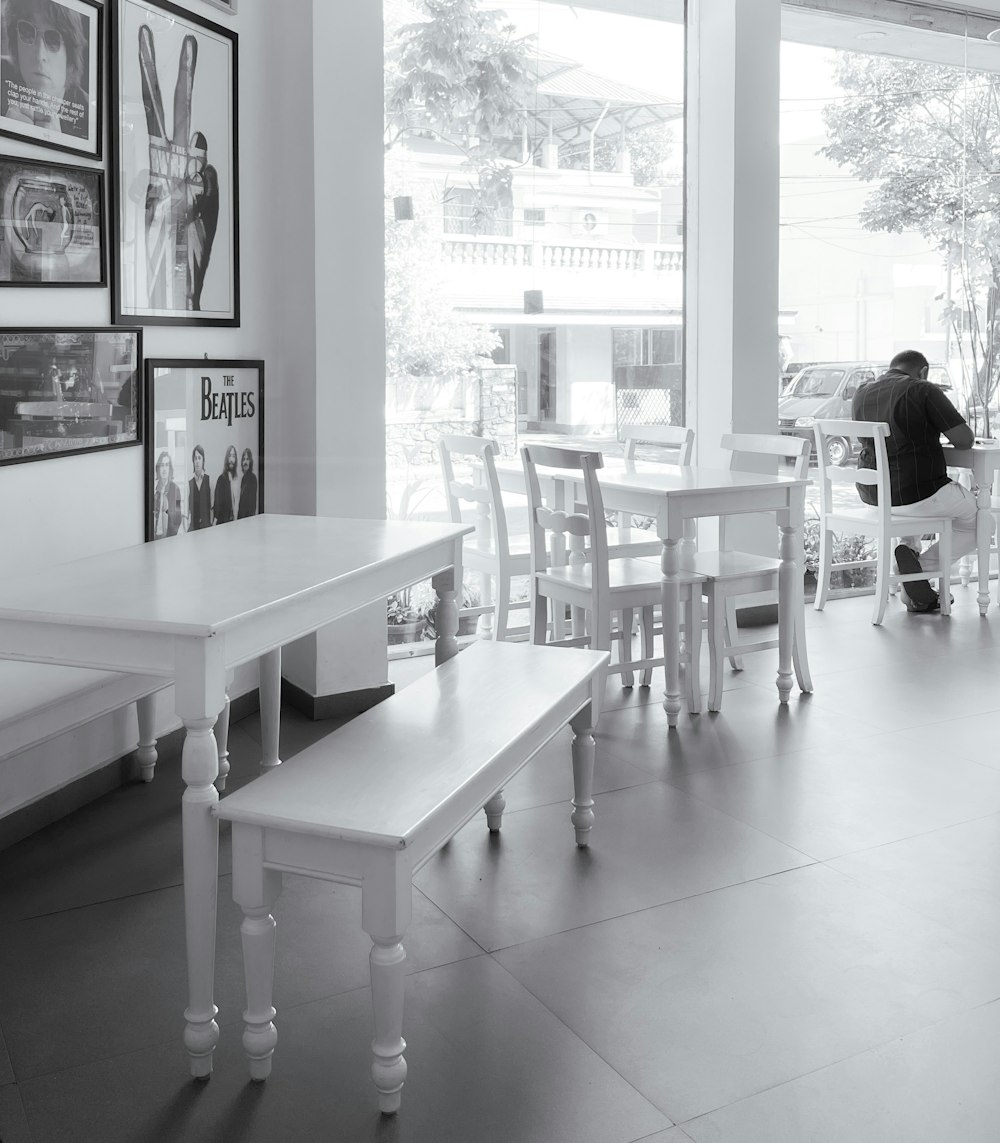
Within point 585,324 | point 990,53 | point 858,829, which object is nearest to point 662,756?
point 858,829

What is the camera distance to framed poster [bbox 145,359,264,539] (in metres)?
3.46

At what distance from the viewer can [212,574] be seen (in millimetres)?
2369

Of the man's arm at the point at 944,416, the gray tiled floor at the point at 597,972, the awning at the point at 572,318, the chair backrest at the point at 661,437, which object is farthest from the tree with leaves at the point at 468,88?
the gray tiled floor at the point at 597,972

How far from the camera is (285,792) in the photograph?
199cm

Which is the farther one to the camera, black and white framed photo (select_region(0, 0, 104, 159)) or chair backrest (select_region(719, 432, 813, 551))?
chair backrest (select_region(719, 432, 813, 551))

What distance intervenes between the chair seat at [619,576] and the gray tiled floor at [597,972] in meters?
0.64

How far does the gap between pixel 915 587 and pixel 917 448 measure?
0.66 metres

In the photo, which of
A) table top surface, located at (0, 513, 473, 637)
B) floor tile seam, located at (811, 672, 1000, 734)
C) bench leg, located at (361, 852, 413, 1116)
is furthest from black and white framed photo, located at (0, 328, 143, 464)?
floor tile seam, located at (811, 672, 1000, 734)

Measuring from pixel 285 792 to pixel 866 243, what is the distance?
525cm

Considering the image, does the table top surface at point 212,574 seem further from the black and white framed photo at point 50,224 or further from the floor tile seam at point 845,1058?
the floor tile seam at point 845,1058

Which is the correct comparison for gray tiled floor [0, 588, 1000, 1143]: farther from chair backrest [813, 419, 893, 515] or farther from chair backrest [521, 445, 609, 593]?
chair backrest [813, 419, 893, 515]

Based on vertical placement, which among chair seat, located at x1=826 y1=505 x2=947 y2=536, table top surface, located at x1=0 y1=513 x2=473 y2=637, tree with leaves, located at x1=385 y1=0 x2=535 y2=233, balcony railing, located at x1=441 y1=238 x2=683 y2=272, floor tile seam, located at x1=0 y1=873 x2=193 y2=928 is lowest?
floor tile seam, located at x1=0 y1=873 x2=193 y2=928

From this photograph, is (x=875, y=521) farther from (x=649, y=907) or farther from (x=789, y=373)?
(x=649, y=907)

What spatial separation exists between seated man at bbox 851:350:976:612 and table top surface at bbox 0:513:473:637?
10.7 feet
